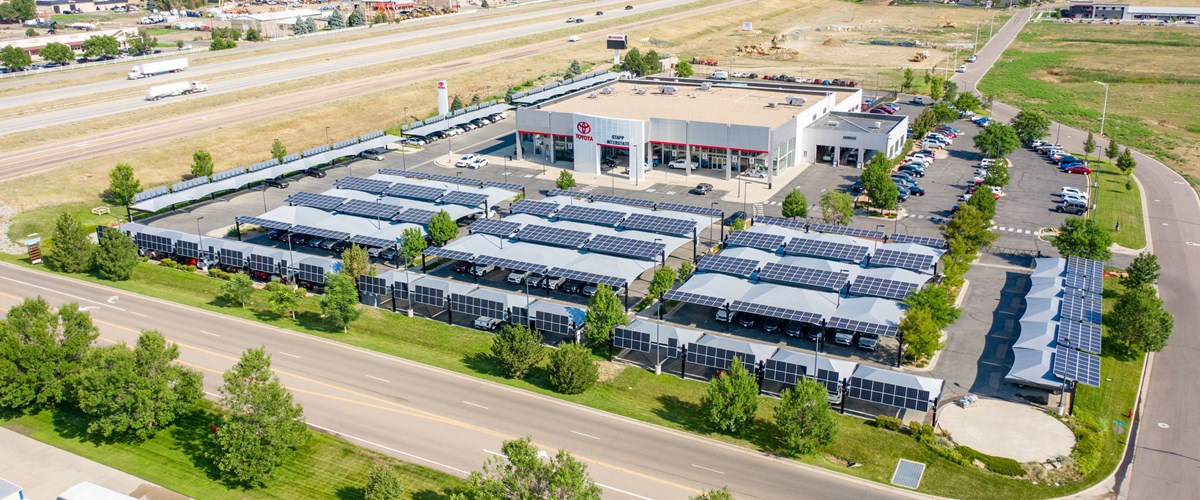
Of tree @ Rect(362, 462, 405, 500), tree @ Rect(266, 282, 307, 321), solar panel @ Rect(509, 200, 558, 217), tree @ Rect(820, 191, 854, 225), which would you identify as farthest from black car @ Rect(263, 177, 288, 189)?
tree @ Rect(362, 462, 405, 500)

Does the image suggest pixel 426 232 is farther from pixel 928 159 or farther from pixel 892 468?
pixel 928 159

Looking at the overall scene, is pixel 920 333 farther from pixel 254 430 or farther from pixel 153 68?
pixel 153 68

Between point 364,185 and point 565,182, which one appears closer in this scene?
point 364,185

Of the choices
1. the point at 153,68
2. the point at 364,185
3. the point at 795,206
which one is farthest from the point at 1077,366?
the point at 153,68

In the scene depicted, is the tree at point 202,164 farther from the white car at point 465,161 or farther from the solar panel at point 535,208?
the solar panel at point 535,208

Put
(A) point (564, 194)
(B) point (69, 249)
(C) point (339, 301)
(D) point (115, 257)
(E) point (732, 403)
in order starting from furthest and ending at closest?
(A) point (564, 194), (B) point (69, 249), (D) point (115, 257), (C) point (339, 301), (E) point (732, 403)

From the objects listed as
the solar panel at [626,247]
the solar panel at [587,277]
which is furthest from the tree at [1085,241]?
the solar panel at [587,277]

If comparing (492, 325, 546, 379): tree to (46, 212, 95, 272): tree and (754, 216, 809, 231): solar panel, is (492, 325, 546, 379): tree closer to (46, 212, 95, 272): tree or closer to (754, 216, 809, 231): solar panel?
(754, 216, 809, 231): solar panel
